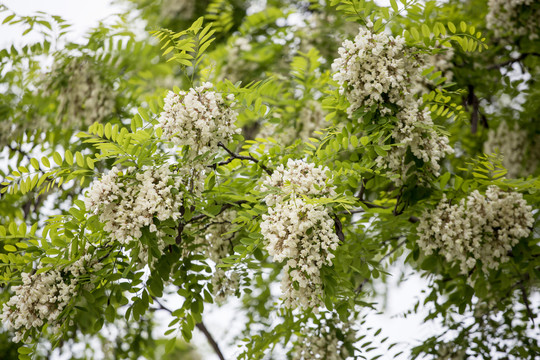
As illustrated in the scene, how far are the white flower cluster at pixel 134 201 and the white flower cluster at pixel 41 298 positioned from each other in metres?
0.42

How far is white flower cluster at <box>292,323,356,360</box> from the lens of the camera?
3715 mm

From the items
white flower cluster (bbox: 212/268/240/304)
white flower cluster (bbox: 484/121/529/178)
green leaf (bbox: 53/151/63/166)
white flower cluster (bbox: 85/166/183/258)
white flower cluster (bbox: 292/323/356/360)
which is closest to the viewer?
white flower cluster (bbox: 85/166/183/258)

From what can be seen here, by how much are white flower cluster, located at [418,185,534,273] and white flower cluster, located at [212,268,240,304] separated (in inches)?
45.1

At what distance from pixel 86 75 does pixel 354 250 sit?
109 inches

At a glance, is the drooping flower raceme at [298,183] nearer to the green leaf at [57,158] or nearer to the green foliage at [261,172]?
the green foliage at [261,172]

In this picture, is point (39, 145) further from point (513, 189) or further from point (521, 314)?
point (521, 314)

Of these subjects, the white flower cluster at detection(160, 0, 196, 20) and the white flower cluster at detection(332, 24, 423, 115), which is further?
the white flower cluster at detection(160, 0, 196, 20)

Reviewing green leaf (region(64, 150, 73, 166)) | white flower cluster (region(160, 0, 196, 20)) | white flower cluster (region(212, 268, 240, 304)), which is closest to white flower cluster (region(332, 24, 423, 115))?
white flower cluster (region(212, 268, 240, 304))

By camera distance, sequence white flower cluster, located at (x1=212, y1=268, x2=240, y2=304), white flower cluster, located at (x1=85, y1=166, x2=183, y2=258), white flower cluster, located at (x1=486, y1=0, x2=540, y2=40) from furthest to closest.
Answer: white flower cluster, located at (x1=486, y1=0, x2=540, y2=40), white flower cluster, located at (x1=212, y1=268, x2=240, y2=304), white flower cluster, located at (x1=85, y1=166, x2=183, y2=258)

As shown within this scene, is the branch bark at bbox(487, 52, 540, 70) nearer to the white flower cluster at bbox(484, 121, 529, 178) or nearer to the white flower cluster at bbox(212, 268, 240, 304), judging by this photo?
the white flower cluster at bbox(484, 121, 529, 178)

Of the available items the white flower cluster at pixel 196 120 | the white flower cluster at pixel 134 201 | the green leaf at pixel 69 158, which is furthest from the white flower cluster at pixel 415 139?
the green leaf at pixel 69 158

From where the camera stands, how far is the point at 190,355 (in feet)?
38.5

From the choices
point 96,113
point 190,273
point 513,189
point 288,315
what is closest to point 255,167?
point 190,273

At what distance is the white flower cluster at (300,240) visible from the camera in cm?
236
